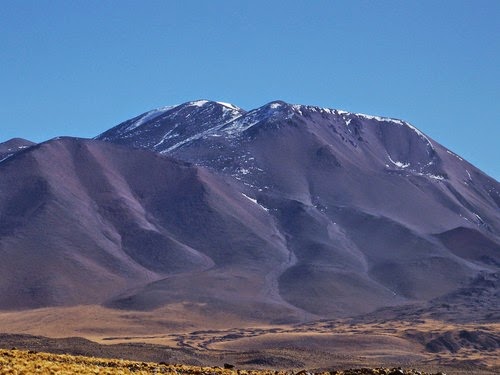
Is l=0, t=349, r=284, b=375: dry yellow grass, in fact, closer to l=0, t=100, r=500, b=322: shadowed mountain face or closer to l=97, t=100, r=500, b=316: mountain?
l=0, t=100, r=500, b=322: shadowed mountain face

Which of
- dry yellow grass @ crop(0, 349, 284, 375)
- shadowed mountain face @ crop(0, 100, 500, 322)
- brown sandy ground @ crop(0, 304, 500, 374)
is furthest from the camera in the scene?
shadowed mountain face @ crop(0, 100, 500, 322)

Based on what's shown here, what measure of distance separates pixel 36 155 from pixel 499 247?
78.1 metres

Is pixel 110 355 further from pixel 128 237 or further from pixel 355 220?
pixel 355 220

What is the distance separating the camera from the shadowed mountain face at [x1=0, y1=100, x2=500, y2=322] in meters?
126

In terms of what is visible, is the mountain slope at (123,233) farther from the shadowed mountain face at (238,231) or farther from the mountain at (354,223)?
the mountain at (354,223)

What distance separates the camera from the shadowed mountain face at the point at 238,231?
126 meters

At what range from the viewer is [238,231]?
152000 millimetres

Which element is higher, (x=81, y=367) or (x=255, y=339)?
(x=255, y=339)

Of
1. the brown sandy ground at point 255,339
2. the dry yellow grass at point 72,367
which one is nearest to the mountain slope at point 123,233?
the brown sandy ground at point 255,339

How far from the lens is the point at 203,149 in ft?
651

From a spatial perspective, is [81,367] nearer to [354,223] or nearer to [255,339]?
[255,339]

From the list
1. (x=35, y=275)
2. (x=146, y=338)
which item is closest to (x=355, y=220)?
(x=35, y=275)

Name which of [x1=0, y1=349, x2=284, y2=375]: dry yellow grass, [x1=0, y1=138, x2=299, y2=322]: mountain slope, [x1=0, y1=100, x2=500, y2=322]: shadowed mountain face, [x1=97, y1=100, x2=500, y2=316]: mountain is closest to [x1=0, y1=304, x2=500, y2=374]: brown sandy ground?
[x1=0, y1=100, x2=500, y2=322]: shadowed mountain face

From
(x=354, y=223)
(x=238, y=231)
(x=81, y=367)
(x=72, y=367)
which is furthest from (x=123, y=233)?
(x=72, y=367)
